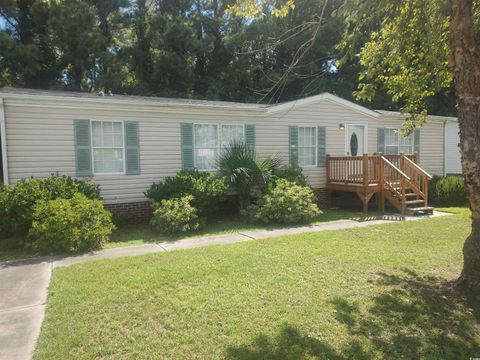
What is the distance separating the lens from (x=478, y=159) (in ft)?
12.5

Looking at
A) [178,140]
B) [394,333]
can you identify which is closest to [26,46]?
[178,140]

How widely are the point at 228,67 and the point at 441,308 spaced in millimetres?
19643

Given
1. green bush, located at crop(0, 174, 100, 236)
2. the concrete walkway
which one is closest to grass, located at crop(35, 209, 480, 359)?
the concrete walkway

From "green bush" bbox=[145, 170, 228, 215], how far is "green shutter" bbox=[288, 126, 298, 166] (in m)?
3.19

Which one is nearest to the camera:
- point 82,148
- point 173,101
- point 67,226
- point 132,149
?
point 67,226

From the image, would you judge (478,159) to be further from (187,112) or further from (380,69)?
(187,112)

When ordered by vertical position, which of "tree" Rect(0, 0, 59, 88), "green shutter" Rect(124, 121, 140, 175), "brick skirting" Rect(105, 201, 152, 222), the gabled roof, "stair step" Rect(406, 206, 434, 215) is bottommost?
"stair step" Rect(406, 206, 434, 215)

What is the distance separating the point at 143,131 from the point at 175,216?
9.08 feet

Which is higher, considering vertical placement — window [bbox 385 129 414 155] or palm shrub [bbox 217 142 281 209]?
window [bbox 385 129 414 155]

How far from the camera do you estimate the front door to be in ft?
39.9

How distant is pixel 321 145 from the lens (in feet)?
38.2

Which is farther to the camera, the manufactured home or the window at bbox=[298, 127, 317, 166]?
the window at bbox=[298, 127, 317, 166]

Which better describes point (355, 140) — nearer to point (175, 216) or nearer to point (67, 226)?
point (175, 216)

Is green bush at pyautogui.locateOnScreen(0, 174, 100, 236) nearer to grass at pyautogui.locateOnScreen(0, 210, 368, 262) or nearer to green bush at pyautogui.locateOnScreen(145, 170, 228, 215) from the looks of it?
grass at pyautogui.locateOnScreen(0, 210, 368, 262)
